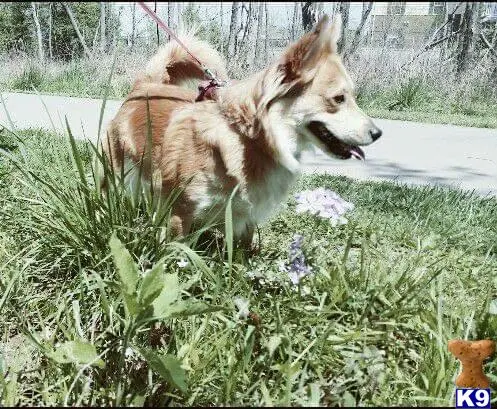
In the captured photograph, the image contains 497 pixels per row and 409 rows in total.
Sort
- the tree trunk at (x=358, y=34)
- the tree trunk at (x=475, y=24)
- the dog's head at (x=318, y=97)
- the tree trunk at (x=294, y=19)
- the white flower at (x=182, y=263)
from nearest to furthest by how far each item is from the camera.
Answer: the white flower at (x=182, y=263)
the dog's head at (x=318, y=97)
the tree trunk at (x=475, y=24)
the tree trunk at (x=358, y=34)
the tree trunk at (x=294, y=19)

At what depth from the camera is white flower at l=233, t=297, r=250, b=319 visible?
174cm

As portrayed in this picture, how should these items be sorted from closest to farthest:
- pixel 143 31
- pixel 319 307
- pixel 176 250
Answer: pixel 319 307
pixel 176 250
pixel 143 31

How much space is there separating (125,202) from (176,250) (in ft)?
1.08

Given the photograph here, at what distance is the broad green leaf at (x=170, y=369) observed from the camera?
4.64 feet

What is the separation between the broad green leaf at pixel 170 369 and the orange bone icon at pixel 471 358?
78 centimetres

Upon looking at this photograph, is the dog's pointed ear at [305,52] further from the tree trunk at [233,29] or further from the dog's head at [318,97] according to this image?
the tree trunk at [233,29]

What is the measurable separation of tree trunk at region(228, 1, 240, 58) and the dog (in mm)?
9682

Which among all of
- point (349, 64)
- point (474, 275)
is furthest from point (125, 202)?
point (349, 64)

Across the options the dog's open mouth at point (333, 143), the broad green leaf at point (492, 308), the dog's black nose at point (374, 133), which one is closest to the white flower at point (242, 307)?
the broad green leaf at point (492, 308)

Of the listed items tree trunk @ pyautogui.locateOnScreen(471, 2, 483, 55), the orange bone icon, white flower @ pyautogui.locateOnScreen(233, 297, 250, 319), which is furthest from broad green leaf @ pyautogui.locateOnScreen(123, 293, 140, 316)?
tree trunk @ pyautogui.locateOnScreen(471, 2, 483, 55)

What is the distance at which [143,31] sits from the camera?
15930 mm

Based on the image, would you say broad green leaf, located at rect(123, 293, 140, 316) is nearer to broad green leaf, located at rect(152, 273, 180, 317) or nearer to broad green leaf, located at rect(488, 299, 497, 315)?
broad green leaf, located at rect(152, 273, 180, 317)

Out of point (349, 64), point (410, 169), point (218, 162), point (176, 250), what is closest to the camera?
point (176, 250)

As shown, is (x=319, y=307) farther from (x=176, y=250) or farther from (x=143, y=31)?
(x=143, y=31)
